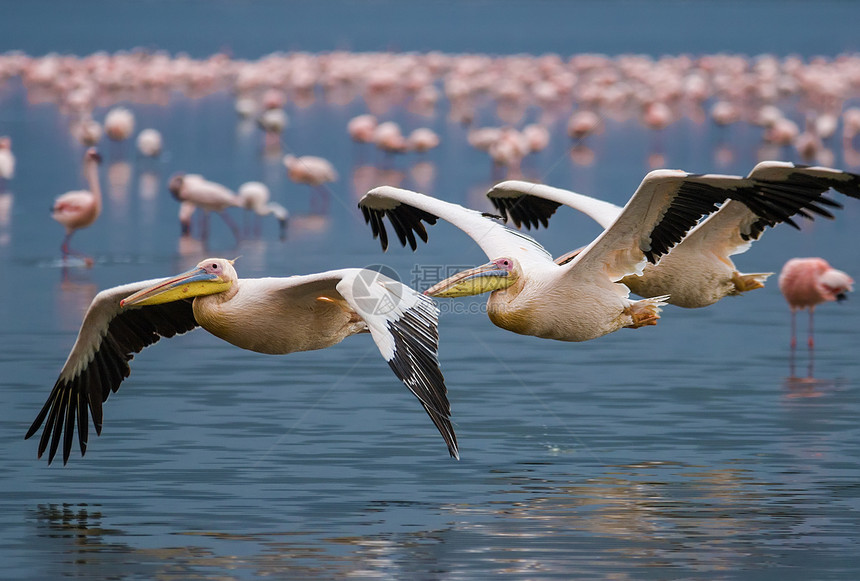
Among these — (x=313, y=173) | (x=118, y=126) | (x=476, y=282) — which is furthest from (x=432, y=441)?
(x=118, y=126)

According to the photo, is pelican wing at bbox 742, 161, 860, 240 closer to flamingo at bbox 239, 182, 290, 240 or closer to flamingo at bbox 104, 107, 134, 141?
flamingo at bbox 239, 182, 290, 240

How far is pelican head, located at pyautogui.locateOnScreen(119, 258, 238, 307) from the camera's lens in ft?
37.9

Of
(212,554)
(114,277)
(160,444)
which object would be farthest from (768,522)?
(114,277)

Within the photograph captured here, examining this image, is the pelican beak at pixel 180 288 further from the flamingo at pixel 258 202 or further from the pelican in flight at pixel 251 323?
the flamingo at pixel 258 202

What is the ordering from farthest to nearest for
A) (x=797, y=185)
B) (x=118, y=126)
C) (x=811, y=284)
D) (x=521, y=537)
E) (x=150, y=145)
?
(x=118, y=126) → (x=150, y=145) → (x=811, y=284) → (x=797, y=185) → (x=521, y=537)

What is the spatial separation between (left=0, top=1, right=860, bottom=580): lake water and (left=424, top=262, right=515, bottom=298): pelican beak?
1.33 meters

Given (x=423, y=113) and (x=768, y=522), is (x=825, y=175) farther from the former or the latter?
(x=423, y=113)

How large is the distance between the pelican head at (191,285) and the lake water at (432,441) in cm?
134

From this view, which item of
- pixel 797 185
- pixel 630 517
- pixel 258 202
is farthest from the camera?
pixel 258 202

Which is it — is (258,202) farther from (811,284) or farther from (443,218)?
(443,218)

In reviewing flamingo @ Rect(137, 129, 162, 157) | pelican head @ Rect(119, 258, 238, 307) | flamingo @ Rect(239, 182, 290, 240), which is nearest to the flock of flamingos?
pelican head @ Rect(119, 258, 238, 307)

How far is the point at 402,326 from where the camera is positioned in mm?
10750

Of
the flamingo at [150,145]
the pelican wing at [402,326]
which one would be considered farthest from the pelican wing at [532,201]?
the flamingo at [150,145]

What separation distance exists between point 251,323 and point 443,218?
1.98 metres
